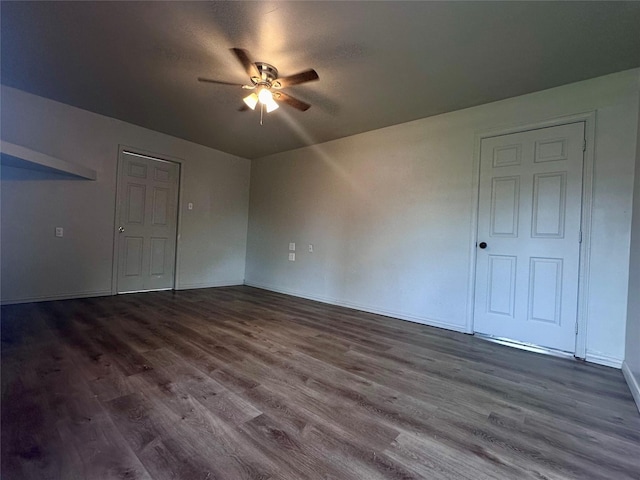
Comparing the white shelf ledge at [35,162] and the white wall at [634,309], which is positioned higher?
the white shelf ledge at [35,162]

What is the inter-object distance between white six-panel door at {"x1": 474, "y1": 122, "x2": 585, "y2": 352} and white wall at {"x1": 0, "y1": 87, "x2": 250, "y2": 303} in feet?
15.3

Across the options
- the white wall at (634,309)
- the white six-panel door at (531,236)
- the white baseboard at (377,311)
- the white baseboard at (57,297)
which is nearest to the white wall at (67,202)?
the white baseboard at (57,297)

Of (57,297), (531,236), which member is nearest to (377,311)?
(531,236)

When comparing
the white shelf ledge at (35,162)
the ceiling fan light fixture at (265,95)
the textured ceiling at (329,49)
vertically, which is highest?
the textured ceiling at (329,49)

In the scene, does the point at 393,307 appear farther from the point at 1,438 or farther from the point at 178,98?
the point at 178,98

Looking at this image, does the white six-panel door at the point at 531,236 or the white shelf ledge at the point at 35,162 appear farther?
the white shelf ledge at the point at 35,162

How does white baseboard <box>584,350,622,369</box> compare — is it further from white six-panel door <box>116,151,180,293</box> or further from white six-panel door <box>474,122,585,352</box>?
white six-panel door <box>116,151,180,293</box>

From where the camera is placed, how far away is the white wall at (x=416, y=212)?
97.2 inches

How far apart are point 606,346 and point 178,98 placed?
16.8 ft

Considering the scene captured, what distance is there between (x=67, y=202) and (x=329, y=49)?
3.98 meters

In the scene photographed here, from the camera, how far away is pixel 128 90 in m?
3.22

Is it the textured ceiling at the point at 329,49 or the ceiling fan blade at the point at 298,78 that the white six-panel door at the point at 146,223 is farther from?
the ceiling fan blade at the point at 298,78

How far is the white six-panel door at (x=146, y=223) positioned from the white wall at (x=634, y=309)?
5734 millimetres

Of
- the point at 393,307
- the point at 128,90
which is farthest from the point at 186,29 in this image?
the point at 393,307
